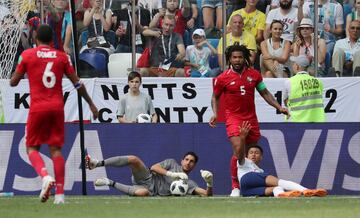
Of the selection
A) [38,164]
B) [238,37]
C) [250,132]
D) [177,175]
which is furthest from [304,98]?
[38,164]

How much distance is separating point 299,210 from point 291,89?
7426 millimetres

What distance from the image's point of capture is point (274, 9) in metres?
22.8

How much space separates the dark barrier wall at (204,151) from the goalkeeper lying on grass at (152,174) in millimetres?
973

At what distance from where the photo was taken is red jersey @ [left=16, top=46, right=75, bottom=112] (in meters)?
14.3

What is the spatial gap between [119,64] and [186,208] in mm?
9225

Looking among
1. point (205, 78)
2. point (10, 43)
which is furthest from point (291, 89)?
point (10, 43)

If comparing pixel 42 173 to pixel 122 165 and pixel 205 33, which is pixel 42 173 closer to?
pixel 122 165

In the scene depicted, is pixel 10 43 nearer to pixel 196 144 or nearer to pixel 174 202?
pixel 196 144

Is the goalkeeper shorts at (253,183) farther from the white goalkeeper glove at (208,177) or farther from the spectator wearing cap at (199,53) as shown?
the spectator wearing cap at (199,53)

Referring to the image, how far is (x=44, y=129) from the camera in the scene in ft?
47.2

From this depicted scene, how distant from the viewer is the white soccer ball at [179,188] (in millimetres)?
18234

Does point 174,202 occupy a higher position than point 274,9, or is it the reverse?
point 274,9

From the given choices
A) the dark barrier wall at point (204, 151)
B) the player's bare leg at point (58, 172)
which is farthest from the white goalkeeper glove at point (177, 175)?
the player's bare leg at point (58, 172)

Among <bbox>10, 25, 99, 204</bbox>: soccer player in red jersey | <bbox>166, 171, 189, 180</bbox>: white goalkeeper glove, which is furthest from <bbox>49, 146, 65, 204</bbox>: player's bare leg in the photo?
<bbox>166, 171, 189, 180</bbox>: white goalkeeper glove
